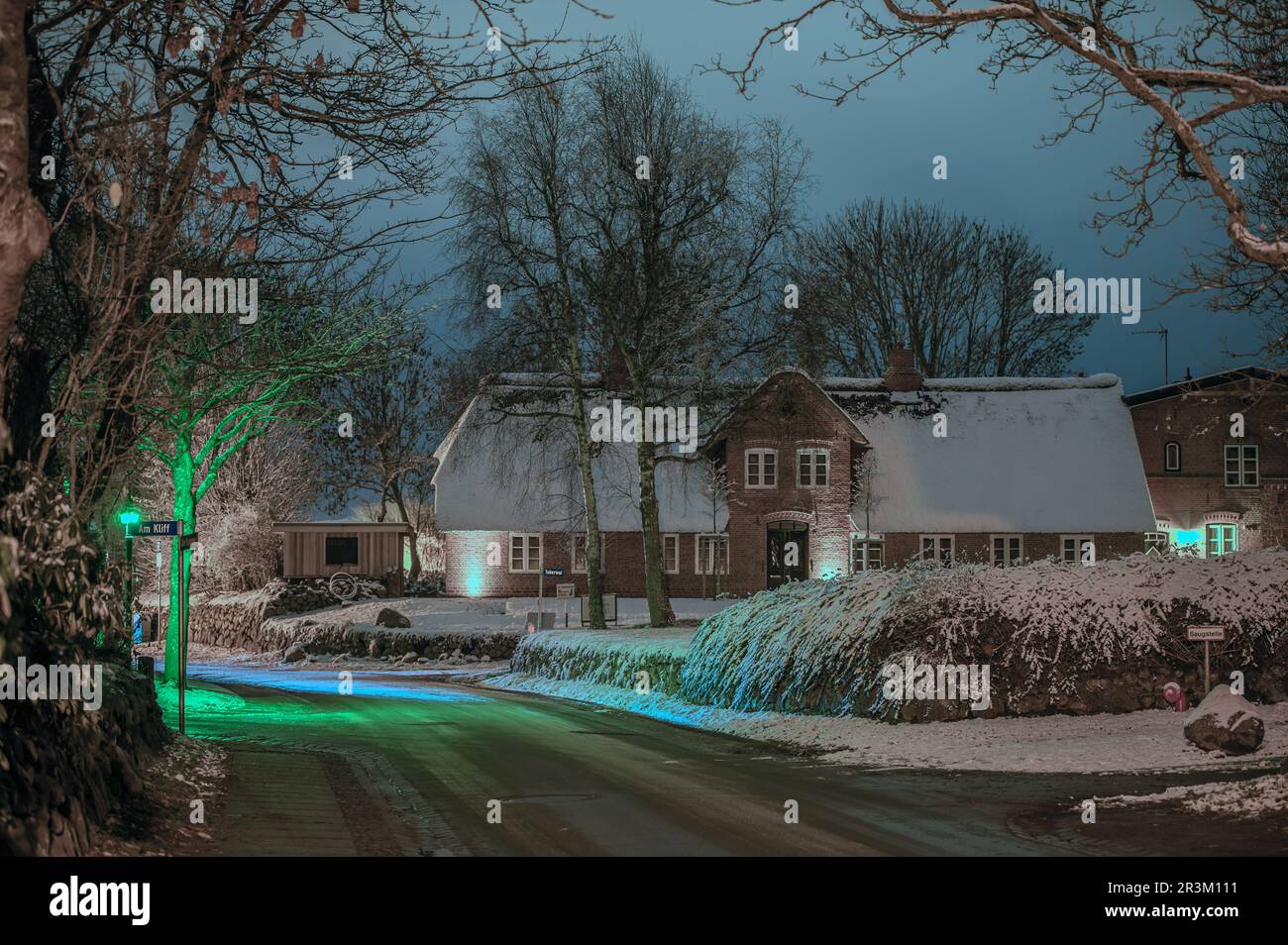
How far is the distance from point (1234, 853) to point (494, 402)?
82.8ft

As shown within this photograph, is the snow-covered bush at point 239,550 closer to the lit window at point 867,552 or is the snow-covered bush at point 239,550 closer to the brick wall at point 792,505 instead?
the brick wall at point 792,505

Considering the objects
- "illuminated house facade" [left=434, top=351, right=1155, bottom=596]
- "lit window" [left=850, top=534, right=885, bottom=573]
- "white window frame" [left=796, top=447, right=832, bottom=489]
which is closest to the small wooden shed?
"illuminated house facade" [left=434, top=351, right=1155, bottom=596]

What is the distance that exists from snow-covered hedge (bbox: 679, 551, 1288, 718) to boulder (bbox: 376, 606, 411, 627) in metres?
28.3

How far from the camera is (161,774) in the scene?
1246 cm

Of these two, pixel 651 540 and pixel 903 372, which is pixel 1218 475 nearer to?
pixel 903 372

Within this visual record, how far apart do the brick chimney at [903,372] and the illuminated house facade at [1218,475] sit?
9878 mm

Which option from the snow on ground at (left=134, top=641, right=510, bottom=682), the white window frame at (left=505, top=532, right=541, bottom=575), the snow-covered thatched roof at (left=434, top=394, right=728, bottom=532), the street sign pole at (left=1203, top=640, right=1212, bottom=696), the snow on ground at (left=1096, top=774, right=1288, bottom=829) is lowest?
the snow on ground at (left=134, top=641, right=510, bottom=682)

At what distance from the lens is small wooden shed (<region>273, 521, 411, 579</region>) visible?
180ft

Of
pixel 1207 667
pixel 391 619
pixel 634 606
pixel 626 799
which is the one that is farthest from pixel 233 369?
pixel 634 606

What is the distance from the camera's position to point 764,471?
5266 centimetres

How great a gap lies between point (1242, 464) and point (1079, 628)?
126ft

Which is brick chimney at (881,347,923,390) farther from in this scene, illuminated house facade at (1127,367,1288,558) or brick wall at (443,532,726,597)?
brick wall at (443,532,726,597)

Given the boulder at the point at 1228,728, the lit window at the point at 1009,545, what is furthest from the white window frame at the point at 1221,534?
the boulder at the point at 1228,728

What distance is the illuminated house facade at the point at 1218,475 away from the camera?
52.6 meters
